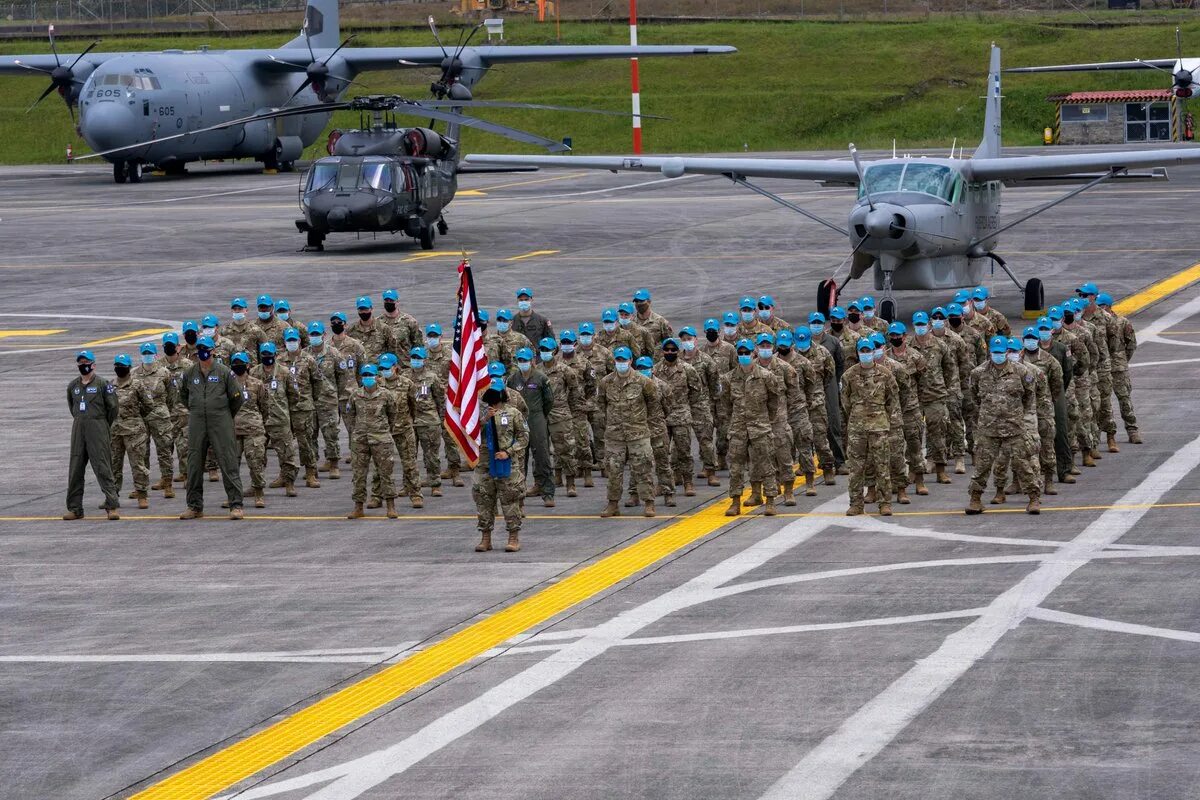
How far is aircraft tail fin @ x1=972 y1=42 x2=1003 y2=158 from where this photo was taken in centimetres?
3266

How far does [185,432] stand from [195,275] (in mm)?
19606

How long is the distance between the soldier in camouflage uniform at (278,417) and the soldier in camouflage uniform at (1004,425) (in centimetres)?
761

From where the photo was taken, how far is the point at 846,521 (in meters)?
17.2

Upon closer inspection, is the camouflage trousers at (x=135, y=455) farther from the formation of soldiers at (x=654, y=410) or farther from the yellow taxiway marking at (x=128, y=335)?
the yellow taxiway marking at (x=128, y=335)

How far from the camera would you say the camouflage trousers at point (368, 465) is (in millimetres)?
18125

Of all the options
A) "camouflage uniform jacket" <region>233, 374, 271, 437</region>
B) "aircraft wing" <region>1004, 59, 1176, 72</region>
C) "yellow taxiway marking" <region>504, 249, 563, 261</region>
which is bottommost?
"camouflage uniform jacket" <region>233, 374, 271, 437</region>

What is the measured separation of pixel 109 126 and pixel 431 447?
4449cm

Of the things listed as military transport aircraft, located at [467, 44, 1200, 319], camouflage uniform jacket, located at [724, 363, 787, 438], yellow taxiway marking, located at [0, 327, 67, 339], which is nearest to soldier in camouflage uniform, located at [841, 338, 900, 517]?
camouflage uniform jacket, located at [724, 363, 787, 438]

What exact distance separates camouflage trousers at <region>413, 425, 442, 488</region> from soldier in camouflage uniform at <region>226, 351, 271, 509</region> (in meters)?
1.75

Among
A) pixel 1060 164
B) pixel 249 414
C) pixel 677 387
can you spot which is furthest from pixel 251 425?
pixel 1060 164

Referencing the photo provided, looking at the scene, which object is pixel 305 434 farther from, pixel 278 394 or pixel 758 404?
pixel 758 404

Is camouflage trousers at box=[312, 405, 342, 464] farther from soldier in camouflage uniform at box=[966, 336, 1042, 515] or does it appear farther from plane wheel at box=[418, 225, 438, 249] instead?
plane wheel at box=[418, 225, 438, 249]

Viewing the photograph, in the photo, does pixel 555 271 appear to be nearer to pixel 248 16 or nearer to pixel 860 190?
pixel 860 190

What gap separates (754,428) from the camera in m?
17.8
